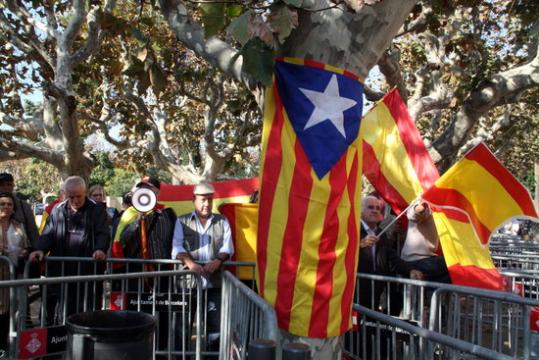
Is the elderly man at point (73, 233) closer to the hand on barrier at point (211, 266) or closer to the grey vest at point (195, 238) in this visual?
the grey vest at point (195, 238)

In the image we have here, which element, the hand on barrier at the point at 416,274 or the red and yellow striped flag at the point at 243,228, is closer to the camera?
the hand on barrier at the point at 416,274

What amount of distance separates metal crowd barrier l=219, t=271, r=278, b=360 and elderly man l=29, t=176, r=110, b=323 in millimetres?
1938

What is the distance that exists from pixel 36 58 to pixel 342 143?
1004cm

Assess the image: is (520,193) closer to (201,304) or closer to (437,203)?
(437,203)

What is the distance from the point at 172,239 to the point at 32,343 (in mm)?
2237

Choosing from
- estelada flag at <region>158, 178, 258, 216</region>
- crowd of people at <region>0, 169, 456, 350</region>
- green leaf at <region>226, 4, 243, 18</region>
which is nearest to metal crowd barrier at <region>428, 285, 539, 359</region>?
crowd of people at <region>0, 169, 456, 350</region>

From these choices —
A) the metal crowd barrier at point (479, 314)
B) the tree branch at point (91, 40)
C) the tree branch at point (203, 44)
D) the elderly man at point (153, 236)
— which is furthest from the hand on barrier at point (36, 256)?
the tree branch at point (91, 40)

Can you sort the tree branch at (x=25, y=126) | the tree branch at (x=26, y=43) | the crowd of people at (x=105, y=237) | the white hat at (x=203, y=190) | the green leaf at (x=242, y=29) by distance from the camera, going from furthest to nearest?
1. the tree branch at (x=25, y=126)
2. the tree branch at (x=26, y=43)
3. the white hat at (x=203, y=190)
4. the crowd of people at (x=105, y=237)
5. the green leaf at (x=242, y=29)

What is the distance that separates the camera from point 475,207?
18.7 ft

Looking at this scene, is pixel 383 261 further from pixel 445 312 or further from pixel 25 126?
pixel 25 126

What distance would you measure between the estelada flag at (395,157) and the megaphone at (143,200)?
2271mm

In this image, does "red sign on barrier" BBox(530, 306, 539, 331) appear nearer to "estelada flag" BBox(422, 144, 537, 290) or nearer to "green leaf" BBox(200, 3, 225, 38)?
"estelada flag" BBox(422, 144, 537, 290)

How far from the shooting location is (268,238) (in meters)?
3.59

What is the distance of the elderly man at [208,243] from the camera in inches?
226
